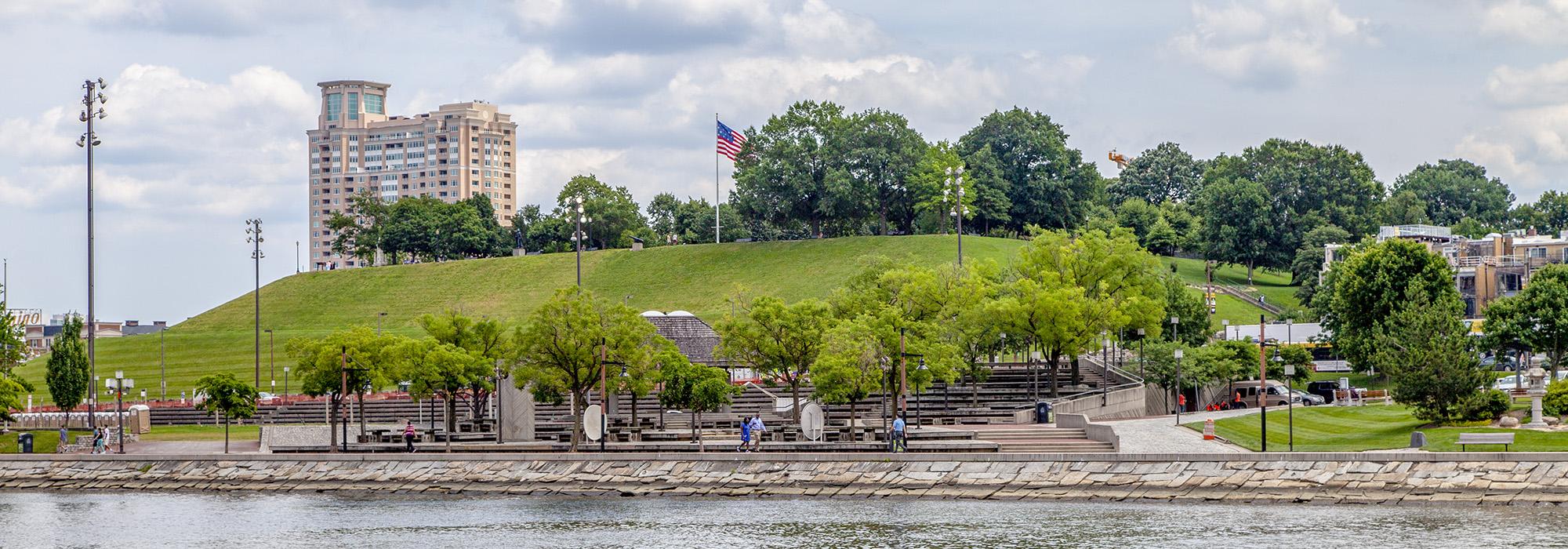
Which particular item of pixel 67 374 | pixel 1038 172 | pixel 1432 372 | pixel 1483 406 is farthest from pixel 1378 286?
pixel 1038 172

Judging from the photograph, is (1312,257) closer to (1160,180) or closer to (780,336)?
(1160,180)

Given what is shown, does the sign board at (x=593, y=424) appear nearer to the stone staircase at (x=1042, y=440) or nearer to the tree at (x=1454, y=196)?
the stone staircase at (x=1042, y=440)

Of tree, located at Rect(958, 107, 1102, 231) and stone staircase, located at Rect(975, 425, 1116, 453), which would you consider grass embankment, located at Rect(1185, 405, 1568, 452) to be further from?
tree, located at Rect(958, 107, 1102, 231)

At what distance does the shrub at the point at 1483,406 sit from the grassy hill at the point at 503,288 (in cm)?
6565

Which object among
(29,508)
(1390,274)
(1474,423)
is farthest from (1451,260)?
(29,508)

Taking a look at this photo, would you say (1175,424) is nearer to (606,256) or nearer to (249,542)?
(249,542)

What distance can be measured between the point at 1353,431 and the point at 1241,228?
89160mm

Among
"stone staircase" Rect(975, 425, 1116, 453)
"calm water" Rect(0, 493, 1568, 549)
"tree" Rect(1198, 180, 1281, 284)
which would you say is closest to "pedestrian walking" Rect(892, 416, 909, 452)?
"stone staircase" Rect(975, 425, 1116, 453)

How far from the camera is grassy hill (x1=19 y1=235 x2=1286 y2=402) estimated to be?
122125 mm

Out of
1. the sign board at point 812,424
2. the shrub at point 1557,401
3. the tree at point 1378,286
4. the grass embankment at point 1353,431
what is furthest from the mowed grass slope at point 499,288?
the shrub at point 1557,401

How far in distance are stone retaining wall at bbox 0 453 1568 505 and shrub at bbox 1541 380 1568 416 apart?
25.4 ft

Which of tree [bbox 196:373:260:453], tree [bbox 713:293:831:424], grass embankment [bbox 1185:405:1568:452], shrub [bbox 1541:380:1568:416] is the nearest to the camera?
grass embankment [bbox 1185:405:1568:452]

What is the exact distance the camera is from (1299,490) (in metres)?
43.1

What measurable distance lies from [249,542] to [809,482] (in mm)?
15741
